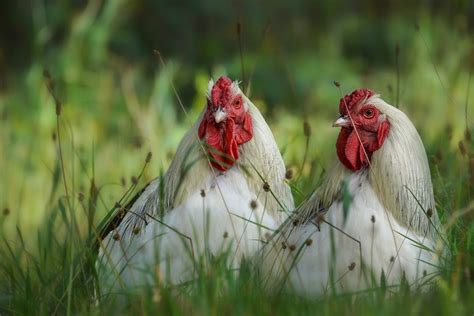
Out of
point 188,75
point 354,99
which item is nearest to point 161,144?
point 188,75

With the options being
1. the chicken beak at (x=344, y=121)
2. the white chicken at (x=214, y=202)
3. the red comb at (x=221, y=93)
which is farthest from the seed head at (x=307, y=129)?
the red comb at (x=221, y=93)

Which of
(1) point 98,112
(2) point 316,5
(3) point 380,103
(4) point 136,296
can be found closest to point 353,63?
(2) point 316,5

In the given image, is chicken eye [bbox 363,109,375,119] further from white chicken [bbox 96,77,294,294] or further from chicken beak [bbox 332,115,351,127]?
white chicken [bbox 96,77,294,294]

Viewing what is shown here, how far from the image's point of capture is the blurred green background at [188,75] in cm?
697

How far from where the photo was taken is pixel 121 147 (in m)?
7.53

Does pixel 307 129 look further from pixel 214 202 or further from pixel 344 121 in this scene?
pixel 214 202

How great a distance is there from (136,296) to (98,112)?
4563 mm

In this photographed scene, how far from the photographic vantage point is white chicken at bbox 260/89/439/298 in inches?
168

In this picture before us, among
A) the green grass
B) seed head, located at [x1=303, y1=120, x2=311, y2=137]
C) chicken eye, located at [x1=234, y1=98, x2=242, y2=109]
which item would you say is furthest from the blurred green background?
chicken eye, located at [x1=234, y1=98, x2=242, y2=109]

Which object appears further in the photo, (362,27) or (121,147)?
(362,27)

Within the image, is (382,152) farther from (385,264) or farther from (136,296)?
(136,296)

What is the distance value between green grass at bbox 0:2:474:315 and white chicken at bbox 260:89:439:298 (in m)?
0.15

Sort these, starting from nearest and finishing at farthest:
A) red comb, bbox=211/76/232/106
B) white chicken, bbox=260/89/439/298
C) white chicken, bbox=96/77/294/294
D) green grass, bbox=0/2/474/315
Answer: green grass, bbox=0/2/474/315 → white chicken, bbox=260/89/439/298 → white chicken, bbox=96/77/294/294 → red comb, bbox=211/76/232/106

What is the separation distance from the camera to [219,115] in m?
4.47
